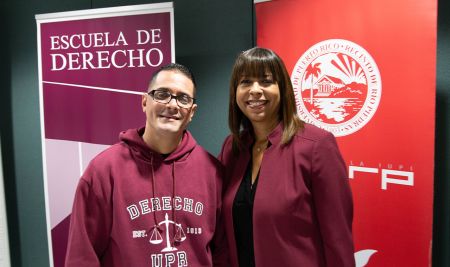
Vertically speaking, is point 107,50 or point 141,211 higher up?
point 107,50

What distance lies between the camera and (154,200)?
1173 mm

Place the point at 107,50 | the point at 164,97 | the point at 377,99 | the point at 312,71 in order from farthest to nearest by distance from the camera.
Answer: the point at 107,50 < the point at 312,71 < the point at 377,99 < the point at 164,97

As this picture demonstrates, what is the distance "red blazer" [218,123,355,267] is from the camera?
1139 mm

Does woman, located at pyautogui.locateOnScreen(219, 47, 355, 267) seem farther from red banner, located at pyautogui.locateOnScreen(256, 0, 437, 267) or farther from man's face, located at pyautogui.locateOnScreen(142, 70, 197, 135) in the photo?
red banner, located at pyautogui.locateOnScreen(256, 0, 437, 267)

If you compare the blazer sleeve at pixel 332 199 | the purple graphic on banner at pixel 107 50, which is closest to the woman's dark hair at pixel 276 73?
the blazer sleeve at pixel 332 199

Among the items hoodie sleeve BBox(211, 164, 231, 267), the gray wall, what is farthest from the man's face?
the gray wall

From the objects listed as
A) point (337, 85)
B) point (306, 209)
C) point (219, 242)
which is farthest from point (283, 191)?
point (337, 85)

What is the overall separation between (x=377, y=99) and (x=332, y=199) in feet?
3.08

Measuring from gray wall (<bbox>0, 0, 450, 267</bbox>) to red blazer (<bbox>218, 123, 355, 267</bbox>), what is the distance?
1.25 metres

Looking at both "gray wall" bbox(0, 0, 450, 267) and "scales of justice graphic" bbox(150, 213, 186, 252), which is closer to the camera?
"scales of justice graphic" bbox(150, 213, 186, 252)

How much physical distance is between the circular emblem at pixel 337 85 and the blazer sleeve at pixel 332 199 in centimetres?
76

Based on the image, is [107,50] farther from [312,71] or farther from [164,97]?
[312,71]

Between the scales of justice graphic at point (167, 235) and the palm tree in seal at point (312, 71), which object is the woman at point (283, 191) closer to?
the scales of justice graphic at point (167, 235)

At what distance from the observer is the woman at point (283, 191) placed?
114 cm
